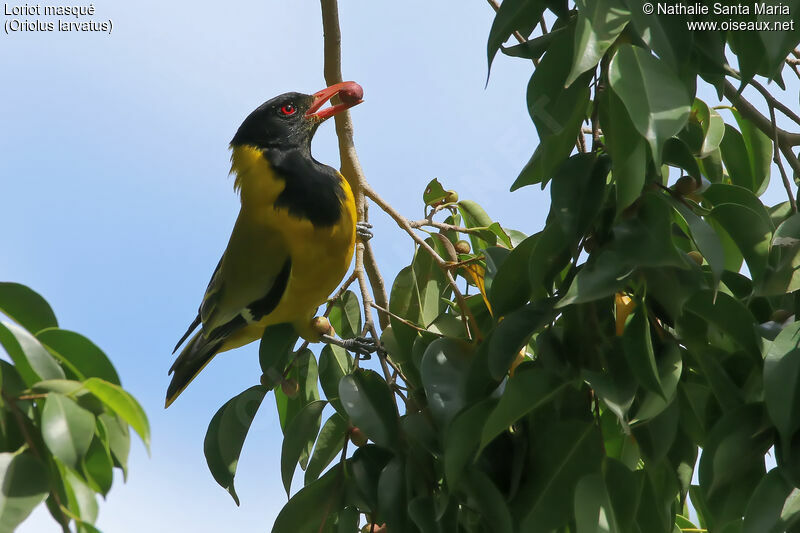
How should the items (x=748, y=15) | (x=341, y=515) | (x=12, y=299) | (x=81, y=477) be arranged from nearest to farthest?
(x=81, y=477) → (x=12, y=299) → (x=748, y=15) → (x=341, y=515)

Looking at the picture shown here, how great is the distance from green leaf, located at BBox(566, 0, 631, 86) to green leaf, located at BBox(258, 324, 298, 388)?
3.82 feet

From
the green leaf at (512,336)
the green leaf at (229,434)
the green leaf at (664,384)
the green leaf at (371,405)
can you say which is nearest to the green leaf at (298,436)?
the green leaf at (229,434)

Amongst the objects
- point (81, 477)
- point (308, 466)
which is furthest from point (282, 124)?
point (81, 477)

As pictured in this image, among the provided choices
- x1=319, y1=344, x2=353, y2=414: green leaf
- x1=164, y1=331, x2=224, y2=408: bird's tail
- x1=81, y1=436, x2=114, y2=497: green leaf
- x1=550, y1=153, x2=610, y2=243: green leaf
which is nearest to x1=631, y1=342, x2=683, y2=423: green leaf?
x1=550, y1=153, x2=610, y2=243: green leaf

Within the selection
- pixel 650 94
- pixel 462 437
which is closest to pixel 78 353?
pixel 462 437

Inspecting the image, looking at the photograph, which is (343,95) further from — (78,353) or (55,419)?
(55,419)

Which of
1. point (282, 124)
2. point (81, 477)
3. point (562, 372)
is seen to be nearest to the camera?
point (81, 477)

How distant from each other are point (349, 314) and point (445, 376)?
0.91 m

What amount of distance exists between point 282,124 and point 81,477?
2.04 metres

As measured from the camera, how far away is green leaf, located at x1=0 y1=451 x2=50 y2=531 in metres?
0.91

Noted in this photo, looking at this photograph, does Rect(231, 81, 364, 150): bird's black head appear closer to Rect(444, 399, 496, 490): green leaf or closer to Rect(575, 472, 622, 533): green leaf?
Rect(444, 399, 496, 490): green leaf

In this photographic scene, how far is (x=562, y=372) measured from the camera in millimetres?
1219

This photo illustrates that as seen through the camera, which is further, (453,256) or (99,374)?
(453,256)

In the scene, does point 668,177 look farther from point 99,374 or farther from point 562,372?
point 99,374
